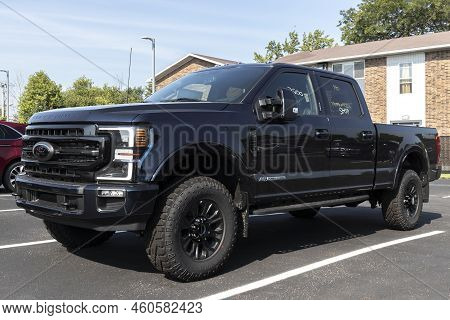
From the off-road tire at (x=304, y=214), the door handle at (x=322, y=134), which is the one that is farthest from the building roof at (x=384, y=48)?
the door handle at (x=322, y=134)

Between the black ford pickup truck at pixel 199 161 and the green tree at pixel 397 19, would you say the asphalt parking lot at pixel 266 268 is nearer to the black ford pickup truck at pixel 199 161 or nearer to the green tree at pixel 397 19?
the black ford pickup truck at pixel 199 161

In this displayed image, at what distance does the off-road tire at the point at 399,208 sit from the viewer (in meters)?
6.95

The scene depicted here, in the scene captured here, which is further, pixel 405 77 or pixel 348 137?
pixel 405 77

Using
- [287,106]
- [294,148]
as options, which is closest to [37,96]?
[294,148]

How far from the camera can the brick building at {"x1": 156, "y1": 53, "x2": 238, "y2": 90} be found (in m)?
32.6

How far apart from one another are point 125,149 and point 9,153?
772 cm

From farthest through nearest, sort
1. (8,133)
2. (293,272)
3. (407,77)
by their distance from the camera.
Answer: (407,77) < (8,133) < (293,272)

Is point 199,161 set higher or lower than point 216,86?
lower

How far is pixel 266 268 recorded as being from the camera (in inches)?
195

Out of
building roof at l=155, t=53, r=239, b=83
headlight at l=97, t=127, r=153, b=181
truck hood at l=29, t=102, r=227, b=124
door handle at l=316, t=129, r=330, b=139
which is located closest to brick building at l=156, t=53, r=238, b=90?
building roof at l=155, t=53, r=239, b=83

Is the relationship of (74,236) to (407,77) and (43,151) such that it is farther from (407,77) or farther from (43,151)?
(407,77)

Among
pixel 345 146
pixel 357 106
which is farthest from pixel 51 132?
pixel 357 106

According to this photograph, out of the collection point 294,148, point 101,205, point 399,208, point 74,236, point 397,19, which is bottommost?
point 74,236

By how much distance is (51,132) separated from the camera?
459 centimetres
